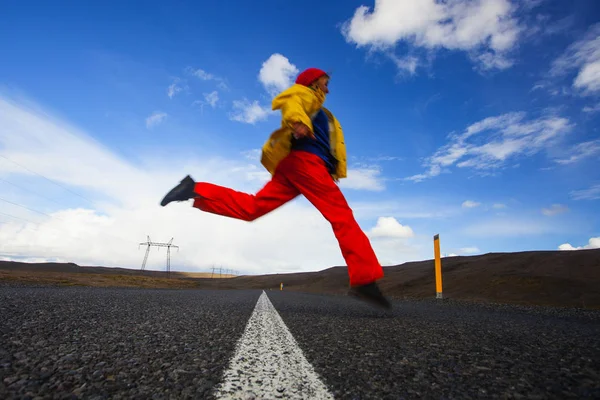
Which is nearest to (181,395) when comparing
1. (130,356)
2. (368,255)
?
(130,356)

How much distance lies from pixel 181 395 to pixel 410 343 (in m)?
1.38

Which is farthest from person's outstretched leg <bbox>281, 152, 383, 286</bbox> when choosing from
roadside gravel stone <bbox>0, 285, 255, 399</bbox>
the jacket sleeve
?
roadside gravel stone <bbox>0, 285, 255, 399</bbox>

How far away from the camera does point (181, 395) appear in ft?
3.37

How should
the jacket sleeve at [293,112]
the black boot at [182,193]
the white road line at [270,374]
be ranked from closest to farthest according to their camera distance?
the white road line at [270,374] < the jacket sleeve at [293,112] < the black boot at [182,193]

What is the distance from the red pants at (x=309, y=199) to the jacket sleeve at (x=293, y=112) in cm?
44

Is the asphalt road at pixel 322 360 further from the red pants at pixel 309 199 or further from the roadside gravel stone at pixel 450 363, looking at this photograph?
the red pants at pixel 309 199

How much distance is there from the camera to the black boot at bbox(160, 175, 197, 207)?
11.5ft

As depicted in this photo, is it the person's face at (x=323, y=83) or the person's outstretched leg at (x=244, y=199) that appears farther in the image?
the person's outstretched leg at (x=244, y=199)

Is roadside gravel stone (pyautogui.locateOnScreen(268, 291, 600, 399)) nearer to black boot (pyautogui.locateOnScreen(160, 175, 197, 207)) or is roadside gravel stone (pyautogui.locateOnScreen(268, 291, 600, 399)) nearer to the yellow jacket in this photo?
the yellow jacket

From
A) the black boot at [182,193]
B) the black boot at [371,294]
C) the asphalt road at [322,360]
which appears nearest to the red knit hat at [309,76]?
the black boot at [182,193]

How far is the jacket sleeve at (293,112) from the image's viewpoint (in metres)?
2.90

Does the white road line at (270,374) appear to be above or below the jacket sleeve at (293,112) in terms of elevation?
below

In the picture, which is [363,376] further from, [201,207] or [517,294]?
[517,294]

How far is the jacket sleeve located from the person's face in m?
0.47
